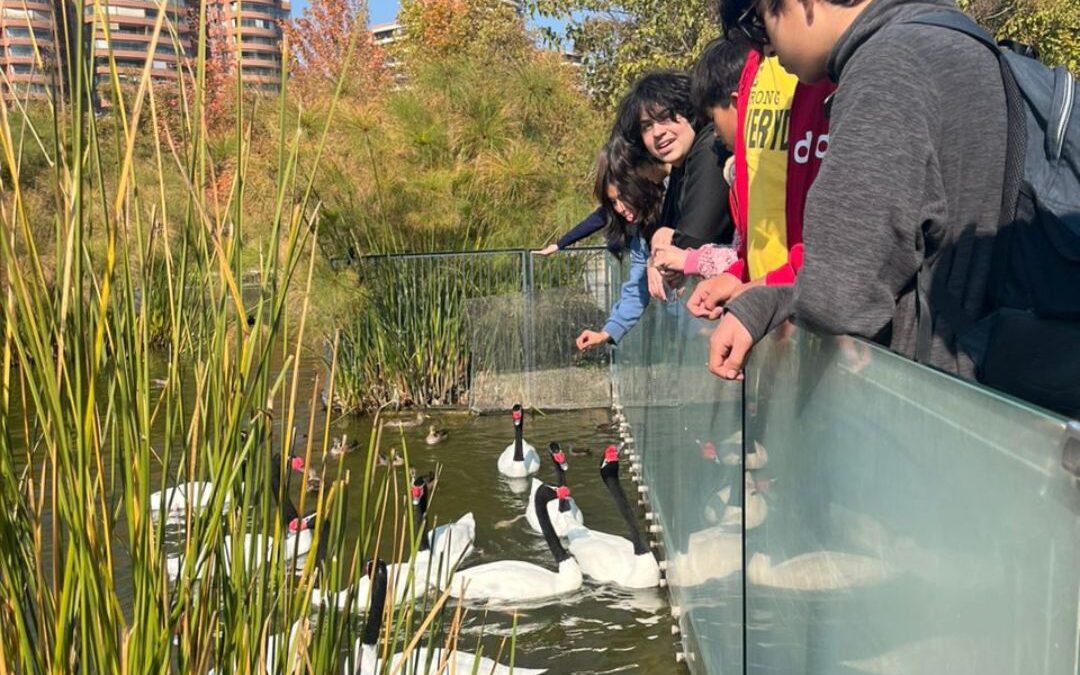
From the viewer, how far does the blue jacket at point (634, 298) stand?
5199 mm

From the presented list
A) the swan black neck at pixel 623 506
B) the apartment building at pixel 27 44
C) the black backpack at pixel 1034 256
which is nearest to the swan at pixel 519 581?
the swan black neck at pixel 623 506

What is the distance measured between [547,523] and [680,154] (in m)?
2.34

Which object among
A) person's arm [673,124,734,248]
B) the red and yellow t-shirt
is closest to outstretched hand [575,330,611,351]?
person's arm [673,124,734,248]

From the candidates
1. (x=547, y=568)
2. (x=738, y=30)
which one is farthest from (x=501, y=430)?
(x=738, y=30)

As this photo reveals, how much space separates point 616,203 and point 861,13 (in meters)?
2.67

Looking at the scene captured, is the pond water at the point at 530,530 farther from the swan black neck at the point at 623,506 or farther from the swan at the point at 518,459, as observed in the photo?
the swan black neck at the point at 623,506

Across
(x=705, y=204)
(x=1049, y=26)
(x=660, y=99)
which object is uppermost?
(x=1049, y=26)

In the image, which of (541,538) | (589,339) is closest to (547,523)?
(541,538)

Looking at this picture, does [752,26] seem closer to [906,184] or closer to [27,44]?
[906,184]

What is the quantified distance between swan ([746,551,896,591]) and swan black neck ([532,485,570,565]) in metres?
3.15

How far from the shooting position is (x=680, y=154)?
3887 mm

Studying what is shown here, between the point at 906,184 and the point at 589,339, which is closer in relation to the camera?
the point at 906,184

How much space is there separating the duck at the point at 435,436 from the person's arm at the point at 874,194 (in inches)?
272

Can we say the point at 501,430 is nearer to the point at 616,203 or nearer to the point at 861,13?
the point at 616,203
